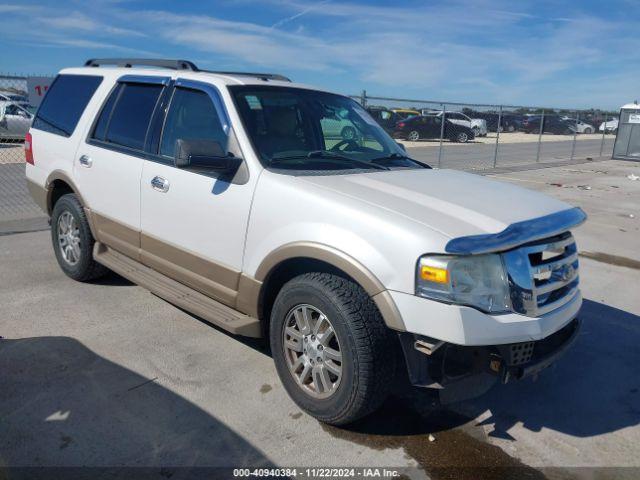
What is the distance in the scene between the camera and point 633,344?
4516 millimetres

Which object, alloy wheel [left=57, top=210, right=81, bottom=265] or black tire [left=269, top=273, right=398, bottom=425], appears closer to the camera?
black tire [left=269, top=273, right=398, bottom=425]

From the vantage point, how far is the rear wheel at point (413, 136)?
28578 millimetres

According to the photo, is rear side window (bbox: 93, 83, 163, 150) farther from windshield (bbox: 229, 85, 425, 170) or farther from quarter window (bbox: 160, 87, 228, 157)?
windshield (bbox: 229, 85, 425, 170)

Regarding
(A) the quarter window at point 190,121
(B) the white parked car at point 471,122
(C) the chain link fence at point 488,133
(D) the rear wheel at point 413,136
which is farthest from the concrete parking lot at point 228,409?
(B) the white parked car at point 471,122

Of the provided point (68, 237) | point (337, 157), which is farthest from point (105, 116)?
point (337, 157)

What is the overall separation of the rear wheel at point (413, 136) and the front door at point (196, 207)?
2540 centimetres

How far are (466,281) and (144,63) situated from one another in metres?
3.59

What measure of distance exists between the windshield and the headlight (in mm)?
1270

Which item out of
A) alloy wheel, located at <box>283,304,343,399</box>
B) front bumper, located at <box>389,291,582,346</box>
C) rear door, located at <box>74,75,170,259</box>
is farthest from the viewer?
rear door, located at <box>74,75,170,259</box>

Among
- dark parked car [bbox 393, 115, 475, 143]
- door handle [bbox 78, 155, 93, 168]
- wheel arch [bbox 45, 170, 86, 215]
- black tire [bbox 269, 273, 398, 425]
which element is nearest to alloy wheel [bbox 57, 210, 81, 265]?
wheel arch [bbox 45, 170, 86, 215]

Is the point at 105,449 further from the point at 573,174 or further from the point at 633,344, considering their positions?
the point at 573,174

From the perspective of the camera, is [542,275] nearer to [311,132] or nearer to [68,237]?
[311,132]

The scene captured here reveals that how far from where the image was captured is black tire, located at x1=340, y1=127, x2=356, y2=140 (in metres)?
4.35

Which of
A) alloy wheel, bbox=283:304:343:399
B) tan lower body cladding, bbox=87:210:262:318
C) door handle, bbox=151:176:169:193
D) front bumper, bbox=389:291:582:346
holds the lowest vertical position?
alloy wheel, bbox=283:304:343:399
